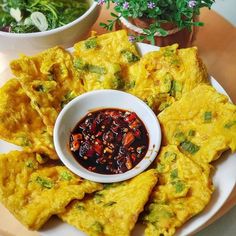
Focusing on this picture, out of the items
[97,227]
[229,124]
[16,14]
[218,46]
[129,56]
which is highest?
[229,124]

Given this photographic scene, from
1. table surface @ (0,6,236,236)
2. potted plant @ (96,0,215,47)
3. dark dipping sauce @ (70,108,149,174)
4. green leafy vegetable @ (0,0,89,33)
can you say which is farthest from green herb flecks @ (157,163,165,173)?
green leafy vegetable @ (0,0,89,33)

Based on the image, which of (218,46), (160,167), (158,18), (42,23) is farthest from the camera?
(218,46)

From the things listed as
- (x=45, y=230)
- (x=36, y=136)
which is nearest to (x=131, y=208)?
(x=45, y=230)

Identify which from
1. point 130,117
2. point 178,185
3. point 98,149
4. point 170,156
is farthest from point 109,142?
point 178,185

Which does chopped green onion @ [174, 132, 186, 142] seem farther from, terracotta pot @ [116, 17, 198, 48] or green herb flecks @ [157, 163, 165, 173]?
terracotta pot @ [116, 17, 198, 48]

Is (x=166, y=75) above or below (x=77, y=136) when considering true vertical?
above

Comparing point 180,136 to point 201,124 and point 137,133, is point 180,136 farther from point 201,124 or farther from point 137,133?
point 137,133
